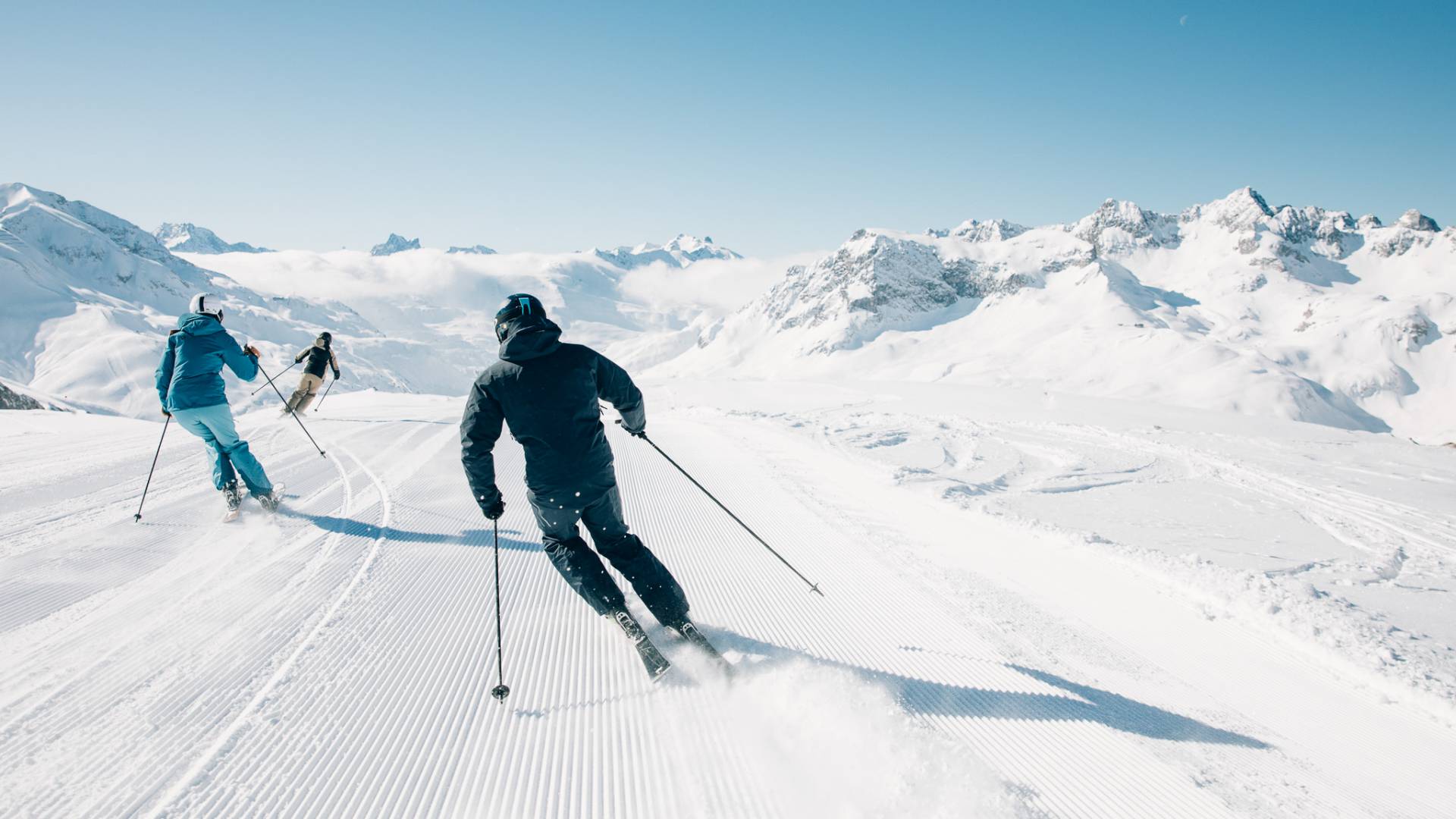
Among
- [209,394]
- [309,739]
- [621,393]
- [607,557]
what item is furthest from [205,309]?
[607,557]

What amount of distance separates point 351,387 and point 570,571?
18133 centimetres

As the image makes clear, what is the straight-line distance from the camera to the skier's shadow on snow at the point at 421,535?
18.3 feet

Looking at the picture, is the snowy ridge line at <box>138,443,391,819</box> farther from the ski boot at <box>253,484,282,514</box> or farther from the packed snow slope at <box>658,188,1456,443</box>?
the packed snow slope at <box>658,188,1456,443</box>

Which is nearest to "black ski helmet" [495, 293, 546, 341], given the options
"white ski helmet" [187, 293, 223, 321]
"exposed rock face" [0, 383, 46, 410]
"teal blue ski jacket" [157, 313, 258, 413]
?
"teal blue ski jacket" [157, 313, 258, 413]

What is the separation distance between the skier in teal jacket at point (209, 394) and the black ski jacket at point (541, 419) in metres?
3.74

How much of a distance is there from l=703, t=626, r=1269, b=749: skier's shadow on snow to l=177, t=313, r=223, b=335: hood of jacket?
6.33m

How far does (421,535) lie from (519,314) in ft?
10.3

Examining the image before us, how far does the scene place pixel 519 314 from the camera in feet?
12.3

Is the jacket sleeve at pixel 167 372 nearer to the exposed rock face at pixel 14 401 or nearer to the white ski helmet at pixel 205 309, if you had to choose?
the white ski helmet at pixel 205 309

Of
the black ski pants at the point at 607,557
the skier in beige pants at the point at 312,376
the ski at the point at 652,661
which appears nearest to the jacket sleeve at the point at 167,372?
the black ski pants at the point at 607,557

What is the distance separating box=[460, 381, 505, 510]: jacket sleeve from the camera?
144 inches

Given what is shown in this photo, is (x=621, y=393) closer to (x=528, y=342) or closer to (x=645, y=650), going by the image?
(x=528, y=342)

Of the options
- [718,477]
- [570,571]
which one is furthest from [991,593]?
[718,477]

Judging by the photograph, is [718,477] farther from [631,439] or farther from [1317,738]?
[1317,738]
